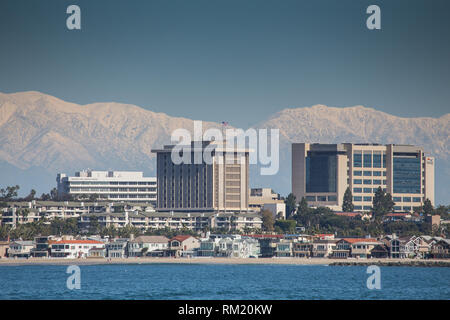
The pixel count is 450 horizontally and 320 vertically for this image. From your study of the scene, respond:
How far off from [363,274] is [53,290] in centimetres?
6668

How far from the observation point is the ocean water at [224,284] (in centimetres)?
13262

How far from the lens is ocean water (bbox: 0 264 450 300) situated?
13262 centimetres

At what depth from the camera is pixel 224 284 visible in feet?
515

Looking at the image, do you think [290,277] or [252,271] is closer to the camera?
[290,277]

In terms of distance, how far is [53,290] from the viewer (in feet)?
461
